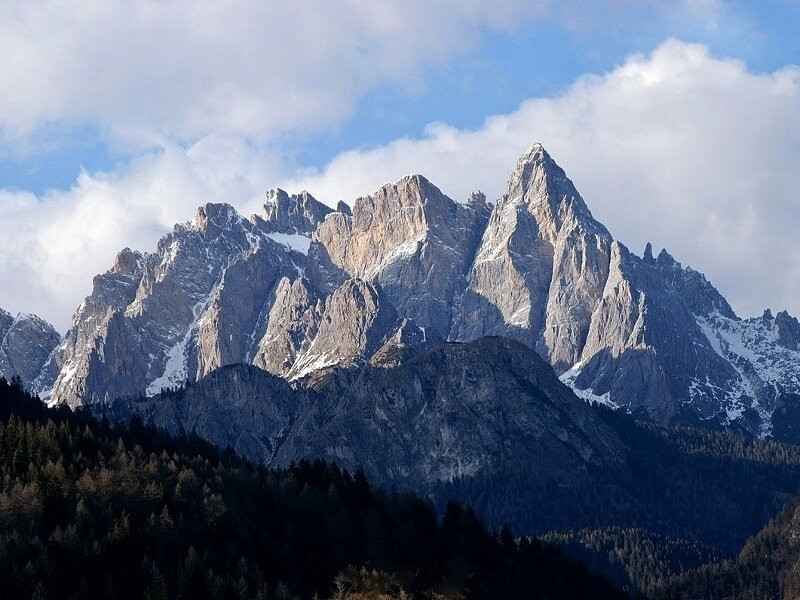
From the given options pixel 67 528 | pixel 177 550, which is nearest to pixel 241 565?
pixel 177 550

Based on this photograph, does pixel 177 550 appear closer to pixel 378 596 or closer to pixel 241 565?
pixel 241 565

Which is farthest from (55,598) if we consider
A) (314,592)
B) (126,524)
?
(314,592)

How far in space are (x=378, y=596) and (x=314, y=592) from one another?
7.91 meters

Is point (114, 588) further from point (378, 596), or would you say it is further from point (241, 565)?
point (378, 596)

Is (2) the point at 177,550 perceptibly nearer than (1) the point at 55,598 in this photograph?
No

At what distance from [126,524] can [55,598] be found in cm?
1924

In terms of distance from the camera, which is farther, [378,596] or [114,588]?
[378,596]

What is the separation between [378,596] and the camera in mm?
199375

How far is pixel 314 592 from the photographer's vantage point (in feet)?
652

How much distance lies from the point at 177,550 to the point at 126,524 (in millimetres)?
7307

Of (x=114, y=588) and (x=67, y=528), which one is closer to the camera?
(x=114, y=588)

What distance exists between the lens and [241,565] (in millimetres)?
195875

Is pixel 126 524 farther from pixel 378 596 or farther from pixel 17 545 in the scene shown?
pixel 378 596

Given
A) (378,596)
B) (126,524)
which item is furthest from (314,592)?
(126,524)
